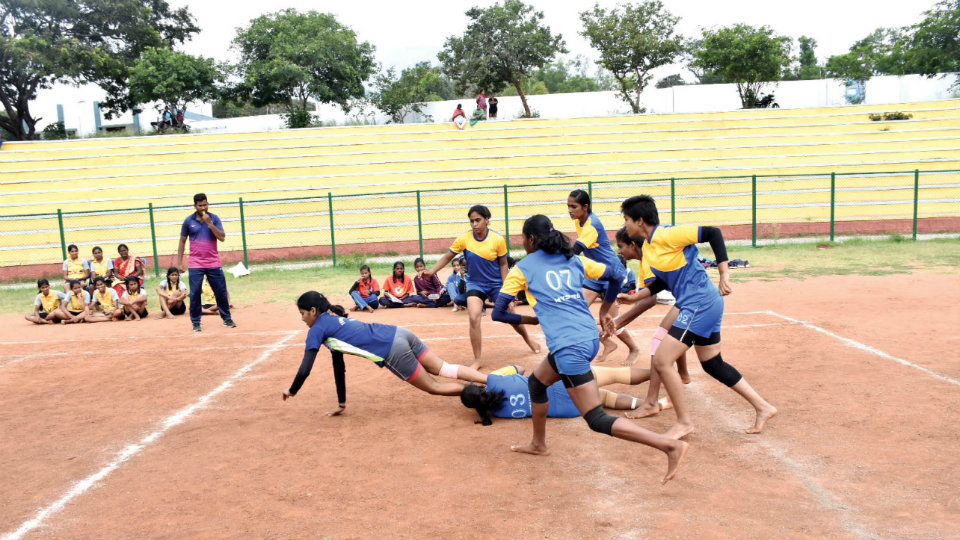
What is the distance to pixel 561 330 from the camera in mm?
5035

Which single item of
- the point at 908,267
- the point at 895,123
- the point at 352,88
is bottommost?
the point at 908,267

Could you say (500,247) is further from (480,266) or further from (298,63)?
(298,63)

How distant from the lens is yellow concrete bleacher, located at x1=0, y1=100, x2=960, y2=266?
24031mm

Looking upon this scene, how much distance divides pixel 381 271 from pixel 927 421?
45.2ft

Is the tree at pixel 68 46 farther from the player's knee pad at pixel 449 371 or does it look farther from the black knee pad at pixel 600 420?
the black knee pad at pixel 600 420

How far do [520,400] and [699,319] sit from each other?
5.94 feet

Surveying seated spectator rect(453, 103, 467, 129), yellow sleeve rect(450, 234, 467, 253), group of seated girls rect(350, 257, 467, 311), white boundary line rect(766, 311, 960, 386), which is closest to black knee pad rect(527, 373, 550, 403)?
yellow sleeve rect(450, 234, 467, 253)

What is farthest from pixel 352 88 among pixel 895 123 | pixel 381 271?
pixel 895 123

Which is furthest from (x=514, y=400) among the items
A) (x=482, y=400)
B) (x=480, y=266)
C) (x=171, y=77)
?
(x=171, y=77)

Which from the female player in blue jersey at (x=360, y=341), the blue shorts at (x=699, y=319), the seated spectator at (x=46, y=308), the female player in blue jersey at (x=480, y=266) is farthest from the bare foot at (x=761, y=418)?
the seated spectator at (x=46, y=308)

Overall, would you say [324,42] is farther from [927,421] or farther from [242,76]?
[927,421]

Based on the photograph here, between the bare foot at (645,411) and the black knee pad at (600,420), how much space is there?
1649mm

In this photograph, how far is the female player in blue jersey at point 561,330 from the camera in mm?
4738

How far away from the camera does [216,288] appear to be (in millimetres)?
→ 11664
